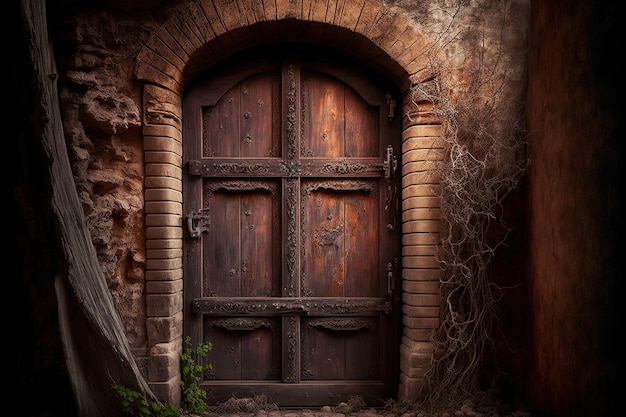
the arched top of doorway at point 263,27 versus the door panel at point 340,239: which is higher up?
the arched top of doorway at point 263,27

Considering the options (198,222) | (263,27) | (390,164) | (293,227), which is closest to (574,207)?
(390,164)

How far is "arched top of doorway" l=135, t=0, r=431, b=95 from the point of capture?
2.92 meters

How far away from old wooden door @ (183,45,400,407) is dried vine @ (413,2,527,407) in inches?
16.4

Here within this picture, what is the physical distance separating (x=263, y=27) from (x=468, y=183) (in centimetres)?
188

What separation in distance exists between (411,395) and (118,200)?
255 centimetres

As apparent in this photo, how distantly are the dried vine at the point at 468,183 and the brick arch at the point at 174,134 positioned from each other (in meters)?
0.09

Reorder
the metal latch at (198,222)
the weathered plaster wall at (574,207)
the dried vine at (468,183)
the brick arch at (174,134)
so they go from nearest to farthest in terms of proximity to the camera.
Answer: the weathered plaster wall at (574,207)
the dried vine at (468,183)
the brick arch at (174,134)
the metal latch at (198,222)

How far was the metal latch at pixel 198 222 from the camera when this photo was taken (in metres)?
3.16

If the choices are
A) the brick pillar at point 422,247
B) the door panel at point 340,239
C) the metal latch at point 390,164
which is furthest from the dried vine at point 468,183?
the door panel at point 340,239

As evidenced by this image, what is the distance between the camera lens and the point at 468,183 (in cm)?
282

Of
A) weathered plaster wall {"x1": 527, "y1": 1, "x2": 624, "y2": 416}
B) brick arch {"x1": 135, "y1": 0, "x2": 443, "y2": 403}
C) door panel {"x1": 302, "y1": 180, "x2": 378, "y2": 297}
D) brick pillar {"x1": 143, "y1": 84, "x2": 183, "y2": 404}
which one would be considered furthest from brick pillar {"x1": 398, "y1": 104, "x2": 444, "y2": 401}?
brick pillar {"x1": 143, "y1": 84, "x2": 183, "y2": 404}

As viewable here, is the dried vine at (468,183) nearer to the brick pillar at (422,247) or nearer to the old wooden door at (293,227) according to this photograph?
the brick pillar at (422,247)

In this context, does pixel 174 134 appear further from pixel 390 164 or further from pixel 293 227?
pixel 390 164

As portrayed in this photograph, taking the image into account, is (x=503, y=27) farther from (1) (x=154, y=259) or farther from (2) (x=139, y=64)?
(1) (x=154, y=259)
